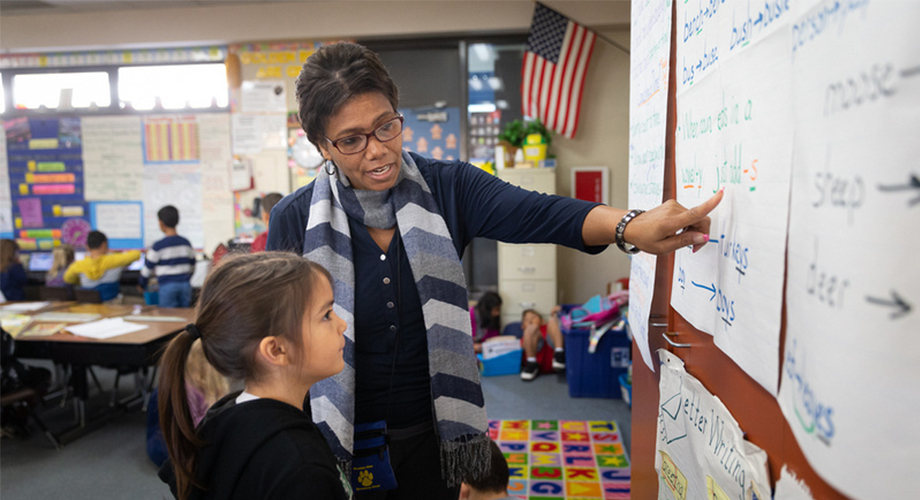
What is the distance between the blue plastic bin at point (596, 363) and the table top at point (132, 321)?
2404mm

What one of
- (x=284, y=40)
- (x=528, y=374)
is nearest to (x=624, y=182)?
(x=528, y=374)

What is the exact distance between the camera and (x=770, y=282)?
0.72 m

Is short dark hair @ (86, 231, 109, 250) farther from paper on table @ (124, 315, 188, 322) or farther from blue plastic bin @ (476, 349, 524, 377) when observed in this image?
blue plastic bin @ (476, 349, 524, 377)

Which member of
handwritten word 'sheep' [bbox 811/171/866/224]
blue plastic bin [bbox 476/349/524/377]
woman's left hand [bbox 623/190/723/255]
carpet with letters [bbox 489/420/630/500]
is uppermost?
handwritten word 'sheep' [bbox 811/171/866/224]

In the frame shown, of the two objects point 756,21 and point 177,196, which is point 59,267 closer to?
point 177,196

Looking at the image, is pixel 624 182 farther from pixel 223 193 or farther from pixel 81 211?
pixel 81 211

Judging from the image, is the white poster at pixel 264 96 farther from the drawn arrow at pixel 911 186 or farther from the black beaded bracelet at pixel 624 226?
the drawn arrow at pixel 911 186

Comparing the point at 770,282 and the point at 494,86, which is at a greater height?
the point at 494,86

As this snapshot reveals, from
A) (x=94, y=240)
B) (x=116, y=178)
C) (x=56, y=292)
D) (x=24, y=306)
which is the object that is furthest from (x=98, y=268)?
(x=116, y=178)

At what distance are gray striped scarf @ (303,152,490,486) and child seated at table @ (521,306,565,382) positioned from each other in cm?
303

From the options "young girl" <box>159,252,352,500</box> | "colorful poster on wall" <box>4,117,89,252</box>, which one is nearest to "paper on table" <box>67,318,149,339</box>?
"young girl" <box>159,252,352,500</box>

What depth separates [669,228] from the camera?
94cm

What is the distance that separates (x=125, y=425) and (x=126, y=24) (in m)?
3.62

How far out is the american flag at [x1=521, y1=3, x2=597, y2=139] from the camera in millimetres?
4707
